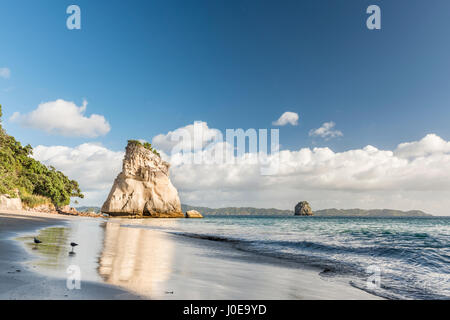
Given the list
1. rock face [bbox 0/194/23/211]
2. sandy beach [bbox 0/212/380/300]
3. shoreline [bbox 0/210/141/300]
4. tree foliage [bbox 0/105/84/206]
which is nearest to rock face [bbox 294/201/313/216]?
tree foliage [bbox 0/105/84/206]

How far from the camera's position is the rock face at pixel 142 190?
245 feet

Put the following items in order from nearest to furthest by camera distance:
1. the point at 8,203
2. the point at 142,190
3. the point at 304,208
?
the point at 8,203 < the point at 142,190 < the point at 304,208

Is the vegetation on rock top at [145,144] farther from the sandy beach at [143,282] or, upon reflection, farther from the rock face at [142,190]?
the sandy beach at [143,282]

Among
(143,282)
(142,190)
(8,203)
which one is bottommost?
(8,203)

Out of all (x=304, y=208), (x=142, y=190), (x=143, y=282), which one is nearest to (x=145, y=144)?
(x=142, y=190)

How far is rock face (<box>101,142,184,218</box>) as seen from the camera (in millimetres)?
74750

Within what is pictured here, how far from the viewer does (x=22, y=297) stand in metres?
3.23

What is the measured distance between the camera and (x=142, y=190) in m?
78.4

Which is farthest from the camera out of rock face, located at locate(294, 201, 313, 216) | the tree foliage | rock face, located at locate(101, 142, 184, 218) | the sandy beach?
rock face, located at locate(294, 201, 313, 216)

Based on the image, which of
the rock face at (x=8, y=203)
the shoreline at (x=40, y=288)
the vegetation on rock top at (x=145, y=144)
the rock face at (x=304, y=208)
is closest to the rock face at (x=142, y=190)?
the vegetation on rock top at (x=145, y=144)

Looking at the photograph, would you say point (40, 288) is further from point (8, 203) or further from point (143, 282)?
point (8, 203)

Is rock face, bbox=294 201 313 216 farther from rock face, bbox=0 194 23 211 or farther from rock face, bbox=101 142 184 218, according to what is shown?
rock face, bbox=0 194 23 211

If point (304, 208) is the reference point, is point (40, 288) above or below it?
above
